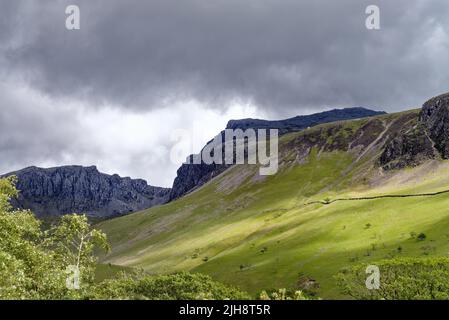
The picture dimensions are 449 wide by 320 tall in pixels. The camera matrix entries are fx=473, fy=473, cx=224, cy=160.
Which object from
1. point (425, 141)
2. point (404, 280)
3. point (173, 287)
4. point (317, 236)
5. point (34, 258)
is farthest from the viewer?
point (425, 141)

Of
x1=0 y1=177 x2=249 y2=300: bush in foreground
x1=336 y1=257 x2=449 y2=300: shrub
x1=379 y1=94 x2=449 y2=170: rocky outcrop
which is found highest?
x1=379 y1=94 x2=449 y2=170: rocky outcrop

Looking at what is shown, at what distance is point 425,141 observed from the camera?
179625mm

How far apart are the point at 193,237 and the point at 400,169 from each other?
80.2 metres

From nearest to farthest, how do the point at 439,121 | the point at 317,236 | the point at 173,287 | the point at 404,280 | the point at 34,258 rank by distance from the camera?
the point at 34,258 < the point at 173,287 < the point at 404,280 < the point at 317,236 < the point at 439,121

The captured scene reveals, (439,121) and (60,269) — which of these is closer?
(60,269)

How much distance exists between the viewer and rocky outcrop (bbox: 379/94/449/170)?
562 feet

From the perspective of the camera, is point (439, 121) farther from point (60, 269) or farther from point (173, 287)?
point (60, 269)

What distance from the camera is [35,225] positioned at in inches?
2076

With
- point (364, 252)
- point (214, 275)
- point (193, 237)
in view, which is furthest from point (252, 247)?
point (193, 237)

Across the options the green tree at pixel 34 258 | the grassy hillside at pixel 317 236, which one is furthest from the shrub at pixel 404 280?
the green tree at pixel 34 258

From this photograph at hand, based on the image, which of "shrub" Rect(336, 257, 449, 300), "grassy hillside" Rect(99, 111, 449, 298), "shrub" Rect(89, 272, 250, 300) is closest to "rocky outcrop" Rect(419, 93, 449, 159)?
"grassy hillside" Rect(99, 111, 449, 298)

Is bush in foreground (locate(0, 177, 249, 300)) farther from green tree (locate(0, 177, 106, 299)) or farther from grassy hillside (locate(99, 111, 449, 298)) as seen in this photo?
grassy hillside (locate(99, 111, 449, 298))

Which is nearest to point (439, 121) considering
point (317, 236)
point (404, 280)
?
point (317, 236)
